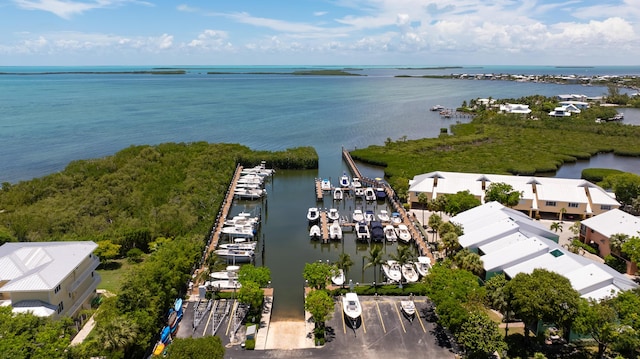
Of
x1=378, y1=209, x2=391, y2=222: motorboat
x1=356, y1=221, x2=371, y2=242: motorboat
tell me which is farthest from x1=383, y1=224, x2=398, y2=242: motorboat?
x1=378, y1=209, x2=391, y2=222: motorboat

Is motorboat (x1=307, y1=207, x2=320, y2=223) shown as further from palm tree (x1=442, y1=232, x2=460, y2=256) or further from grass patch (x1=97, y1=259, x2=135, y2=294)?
grass patch (x1=97, y1=259, x2=135, y2=294)

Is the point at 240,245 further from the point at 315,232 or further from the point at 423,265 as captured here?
the point at 423,265

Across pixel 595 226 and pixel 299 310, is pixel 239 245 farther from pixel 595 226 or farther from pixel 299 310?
pixel 595 226

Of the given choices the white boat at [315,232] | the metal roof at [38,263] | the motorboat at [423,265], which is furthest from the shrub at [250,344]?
the white boat at [315,232]

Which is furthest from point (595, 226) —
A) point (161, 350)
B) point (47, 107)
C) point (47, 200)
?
point (47, 107)

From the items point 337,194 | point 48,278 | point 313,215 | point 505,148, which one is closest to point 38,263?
point 48,278

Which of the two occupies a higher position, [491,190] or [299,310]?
[491,190]
